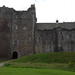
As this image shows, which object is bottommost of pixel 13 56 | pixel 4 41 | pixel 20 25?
pixel 13 56

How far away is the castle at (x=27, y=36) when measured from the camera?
3216 inches

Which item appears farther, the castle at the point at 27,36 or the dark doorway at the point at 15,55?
the dark doorway at the point at 15,55

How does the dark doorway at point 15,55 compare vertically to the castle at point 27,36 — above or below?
below

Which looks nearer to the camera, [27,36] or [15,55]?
[27,36]

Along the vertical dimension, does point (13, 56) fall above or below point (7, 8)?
below

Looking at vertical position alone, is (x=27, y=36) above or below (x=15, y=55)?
above

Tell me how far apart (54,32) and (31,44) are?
1008 cm

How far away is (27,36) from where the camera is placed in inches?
3231

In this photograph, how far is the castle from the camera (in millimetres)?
81688

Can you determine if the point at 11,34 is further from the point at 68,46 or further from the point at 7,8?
the point at 68,46

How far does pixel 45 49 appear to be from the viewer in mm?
83250

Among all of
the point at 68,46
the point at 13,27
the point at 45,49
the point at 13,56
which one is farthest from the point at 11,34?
the point at 68,46

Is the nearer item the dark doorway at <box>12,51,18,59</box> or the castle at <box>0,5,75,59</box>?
the castle at <box>0,5,75,59</box>

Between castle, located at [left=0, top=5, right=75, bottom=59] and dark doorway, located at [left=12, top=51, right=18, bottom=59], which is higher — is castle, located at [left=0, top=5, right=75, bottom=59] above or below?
above
